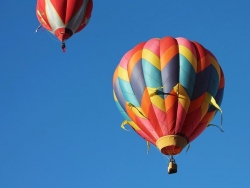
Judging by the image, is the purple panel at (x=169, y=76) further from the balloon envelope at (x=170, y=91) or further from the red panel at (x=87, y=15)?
the red panel at (x=87, y=15)

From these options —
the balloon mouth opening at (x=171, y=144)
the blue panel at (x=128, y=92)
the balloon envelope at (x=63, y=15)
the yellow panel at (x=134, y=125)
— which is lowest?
the balloon mouth opening at (x=171, y=144)

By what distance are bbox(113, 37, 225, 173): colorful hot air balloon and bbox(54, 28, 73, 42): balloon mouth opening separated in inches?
189

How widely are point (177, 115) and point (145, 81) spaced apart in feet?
4.84

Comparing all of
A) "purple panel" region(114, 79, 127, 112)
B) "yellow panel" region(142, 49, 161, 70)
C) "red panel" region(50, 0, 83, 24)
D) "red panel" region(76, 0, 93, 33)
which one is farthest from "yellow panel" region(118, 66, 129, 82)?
"red panel" region(76, 0, 93, 33)

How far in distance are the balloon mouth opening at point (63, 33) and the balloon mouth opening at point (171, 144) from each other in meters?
7.14

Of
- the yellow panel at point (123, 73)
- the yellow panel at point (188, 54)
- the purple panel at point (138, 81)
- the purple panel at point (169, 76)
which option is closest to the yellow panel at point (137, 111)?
the purple panel at point (138, 81)

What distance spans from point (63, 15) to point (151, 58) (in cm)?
561

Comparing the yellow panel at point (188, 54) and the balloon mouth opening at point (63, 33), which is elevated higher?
the balloon mouth opening at point (63, 33)

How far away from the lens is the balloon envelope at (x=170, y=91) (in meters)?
25.5

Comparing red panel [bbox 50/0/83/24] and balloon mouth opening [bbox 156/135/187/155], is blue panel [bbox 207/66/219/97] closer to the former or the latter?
balloon mouth opening [bbox 156/135/187/155]

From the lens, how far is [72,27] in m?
31.0

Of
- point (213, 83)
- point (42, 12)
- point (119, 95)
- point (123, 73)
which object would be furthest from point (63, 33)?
point (213, 83)

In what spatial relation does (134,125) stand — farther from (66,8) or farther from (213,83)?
(66,8)

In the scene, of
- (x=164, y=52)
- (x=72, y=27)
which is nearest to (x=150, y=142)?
(x=164, y=52)
